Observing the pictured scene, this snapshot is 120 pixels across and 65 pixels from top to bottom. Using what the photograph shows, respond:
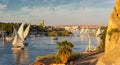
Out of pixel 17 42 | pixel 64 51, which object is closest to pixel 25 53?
pixel 17 42

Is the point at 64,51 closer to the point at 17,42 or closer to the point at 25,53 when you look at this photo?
the point at 25,53

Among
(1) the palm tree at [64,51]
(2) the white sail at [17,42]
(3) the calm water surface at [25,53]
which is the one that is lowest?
(3) the calm water surface at [25,53]

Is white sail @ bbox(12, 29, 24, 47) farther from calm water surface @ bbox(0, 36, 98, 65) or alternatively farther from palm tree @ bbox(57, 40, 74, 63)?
palm tree @ bbox(57, 40, 74, 63)

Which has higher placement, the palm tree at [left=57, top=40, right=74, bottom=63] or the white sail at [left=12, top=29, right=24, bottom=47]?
the palm tree at [left=57, top=40, right=74, bottom=63]

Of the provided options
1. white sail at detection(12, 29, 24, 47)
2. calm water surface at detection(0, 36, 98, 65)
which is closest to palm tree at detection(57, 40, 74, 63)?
calm water surface at detection(0, 36, 98, 65)

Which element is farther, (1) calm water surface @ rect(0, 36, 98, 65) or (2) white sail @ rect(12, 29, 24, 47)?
(2) white sail @ rect(12, 29, 24, 47)

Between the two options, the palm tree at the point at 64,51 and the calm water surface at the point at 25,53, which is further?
the calm water surface at the point at 25,53

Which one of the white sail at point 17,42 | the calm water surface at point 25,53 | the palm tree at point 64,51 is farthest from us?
the white sail at point 17,42

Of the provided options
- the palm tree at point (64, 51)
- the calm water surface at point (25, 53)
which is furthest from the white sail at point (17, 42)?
the palm tree at point (64, 51)

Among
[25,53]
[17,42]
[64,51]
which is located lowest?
[25,53]

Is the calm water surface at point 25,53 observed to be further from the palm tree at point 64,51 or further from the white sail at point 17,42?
the palm tree at point 64,51

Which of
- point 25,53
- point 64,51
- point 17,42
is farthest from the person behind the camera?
point 17,42

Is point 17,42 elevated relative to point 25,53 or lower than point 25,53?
elevated

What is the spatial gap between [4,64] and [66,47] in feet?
64.3
